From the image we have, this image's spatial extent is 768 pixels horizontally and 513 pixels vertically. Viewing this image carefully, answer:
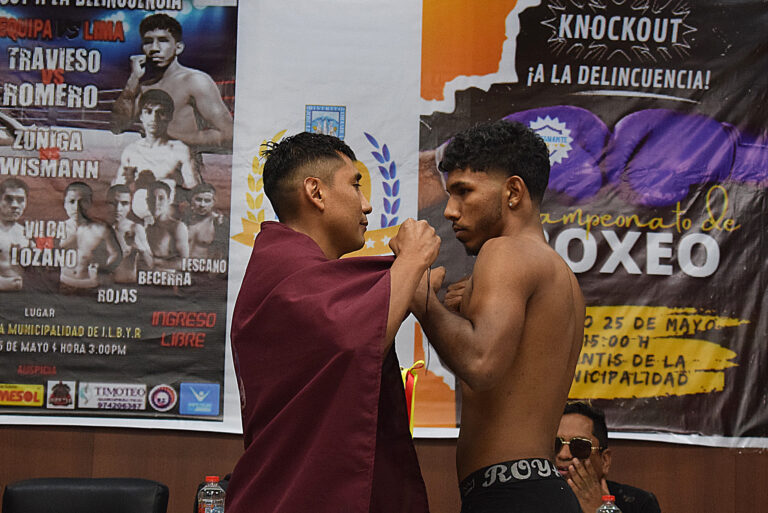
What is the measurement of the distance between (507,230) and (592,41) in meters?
2.06

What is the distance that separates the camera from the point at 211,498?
9.36 feet

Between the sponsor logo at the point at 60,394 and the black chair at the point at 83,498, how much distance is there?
80 centimetres

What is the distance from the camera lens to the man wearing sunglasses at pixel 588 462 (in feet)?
8.93

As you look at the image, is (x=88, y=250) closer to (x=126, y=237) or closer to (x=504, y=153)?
(x=126, y=237)

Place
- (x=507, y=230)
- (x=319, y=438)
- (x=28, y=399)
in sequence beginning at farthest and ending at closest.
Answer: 1. (x=28, y=399)
2. (x=507, y=230)
3. (x=319, y=438)

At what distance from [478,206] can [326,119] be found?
1.80 m

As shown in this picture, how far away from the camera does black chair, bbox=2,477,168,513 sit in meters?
2.80

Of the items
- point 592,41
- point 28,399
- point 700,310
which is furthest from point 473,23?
point 28,399

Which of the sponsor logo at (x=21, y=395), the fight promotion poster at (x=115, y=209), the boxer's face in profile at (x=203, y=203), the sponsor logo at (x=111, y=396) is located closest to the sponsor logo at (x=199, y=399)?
the fight promotion poster at (x=115, y=209)

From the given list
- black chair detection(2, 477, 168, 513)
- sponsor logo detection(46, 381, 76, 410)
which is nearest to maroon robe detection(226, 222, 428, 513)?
black chair detection(2, 477, 168, 513)

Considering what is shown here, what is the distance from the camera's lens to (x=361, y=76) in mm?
3705

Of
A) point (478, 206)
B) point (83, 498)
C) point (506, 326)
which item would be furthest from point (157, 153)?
point (506, 326)

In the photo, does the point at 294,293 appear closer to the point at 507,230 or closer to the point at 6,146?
the point at 507,230

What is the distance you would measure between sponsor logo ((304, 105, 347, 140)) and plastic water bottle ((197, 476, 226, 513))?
1.53 m
